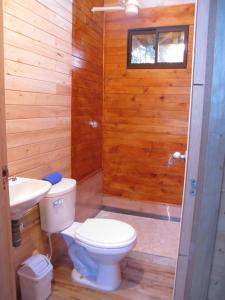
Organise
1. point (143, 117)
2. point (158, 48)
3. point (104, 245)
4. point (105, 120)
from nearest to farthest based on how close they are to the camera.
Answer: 1. point (104, 245)
2. point (158, 48)
3. point (143, 117)
4. point (105, 120)

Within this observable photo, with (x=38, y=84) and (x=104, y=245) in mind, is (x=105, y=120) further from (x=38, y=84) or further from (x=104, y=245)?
(x=104, y=245)

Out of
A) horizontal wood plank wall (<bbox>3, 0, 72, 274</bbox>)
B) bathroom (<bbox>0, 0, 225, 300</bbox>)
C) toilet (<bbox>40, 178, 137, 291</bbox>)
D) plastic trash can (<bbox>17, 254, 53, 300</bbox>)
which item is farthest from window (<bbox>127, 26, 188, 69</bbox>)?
plastic trash can (<bbox>17, 254, 53, 300</bbox>)

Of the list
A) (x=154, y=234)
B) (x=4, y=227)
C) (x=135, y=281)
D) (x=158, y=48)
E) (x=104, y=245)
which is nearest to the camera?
(x=4, y=227)

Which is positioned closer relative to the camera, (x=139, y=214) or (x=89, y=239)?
(x=89, y=239)

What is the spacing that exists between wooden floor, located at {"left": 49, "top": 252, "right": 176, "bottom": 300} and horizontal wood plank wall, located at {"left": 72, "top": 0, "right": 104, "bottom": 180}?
35.3 inches

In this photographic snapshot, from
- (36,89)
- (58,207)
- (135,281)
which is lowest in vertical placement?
(135,281)

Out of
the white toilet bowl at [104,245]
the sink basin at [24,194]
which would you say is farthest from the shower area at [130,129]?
the sink basin at [24,194]

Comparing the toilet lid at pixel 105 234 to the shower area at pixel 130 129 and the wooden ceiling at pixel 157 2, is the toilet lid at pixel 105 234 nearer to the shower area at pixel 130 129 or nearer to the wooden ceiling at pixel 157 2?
the shower area at pixel 130 129

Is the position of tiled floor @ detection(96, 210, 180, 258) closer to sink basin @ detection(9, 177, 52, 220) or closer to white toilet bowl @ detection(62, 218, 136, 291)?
white toilet bowl @ detection(62, 218, 136, 291)

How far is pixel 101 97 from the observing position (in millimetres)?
2984

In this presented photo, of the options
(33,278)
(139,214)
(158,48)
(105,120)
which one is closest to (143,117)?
(105,120)

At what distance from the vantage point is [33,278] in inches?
62.2

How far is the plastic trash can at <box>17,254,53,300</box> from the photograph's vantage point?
1.59m

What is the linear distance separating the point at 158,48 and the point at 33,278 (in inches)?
99.2
